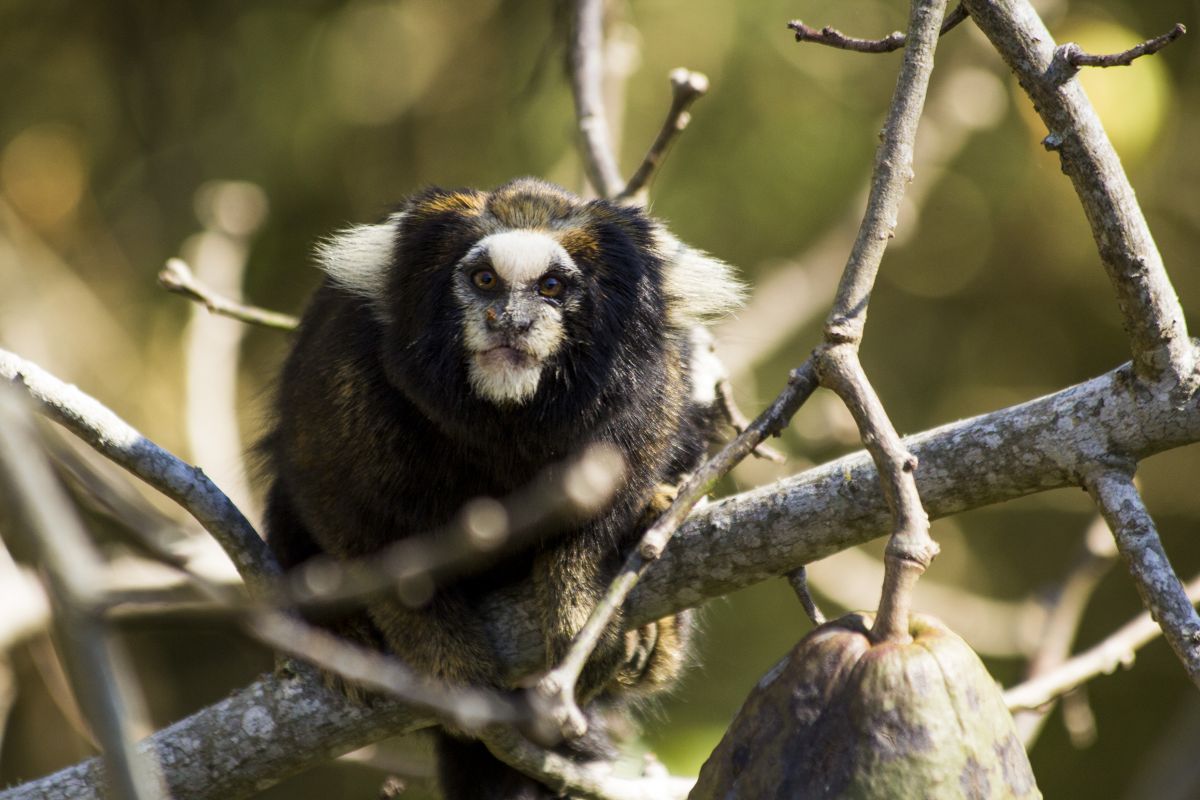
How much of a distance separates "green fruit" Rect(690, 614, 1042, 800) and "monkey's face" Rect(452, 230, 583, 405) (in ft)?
4.45

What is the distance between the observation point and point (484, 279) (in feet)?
10.1

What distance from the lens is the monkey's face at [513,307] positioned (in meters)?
3.00

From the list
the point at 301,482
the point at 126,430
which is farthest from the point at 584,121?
the point at 126,430

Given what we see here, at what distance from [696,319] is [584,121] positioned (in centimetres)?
136

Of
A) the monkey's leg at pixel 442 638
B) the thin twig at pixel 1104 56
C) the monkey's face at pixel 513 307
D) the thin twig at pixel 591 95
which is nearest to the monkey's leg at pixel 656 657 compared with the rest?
the monkey's leg at pixel 442 638

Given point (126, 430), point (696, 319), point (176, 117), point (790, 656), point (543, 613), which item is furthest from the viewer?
point (176, 117)

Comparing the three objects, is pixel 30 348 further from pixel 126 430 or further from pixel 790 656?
pixel 790 656

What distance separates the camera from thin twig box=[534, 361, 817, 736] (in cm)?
176

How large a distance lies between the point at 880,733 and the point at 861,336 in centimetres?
62

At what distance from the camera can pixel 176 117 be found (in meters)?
6.88

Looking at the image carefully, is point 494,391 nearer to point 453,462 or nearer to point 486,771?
point 453,462

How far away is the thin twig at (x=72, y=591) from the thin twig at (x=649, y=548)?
0.60 metres

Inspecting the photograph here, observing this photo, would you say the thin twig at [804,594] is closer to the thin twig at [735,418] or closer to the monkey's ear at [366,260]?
the thin twig at [735,418]

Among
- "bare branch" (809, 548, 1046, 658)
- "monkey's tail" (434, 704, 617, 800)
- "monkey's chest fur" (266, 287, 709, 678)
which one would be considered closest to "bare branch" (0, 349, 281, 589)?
"monkey's chest fur" (266, 287, 709, 678)
